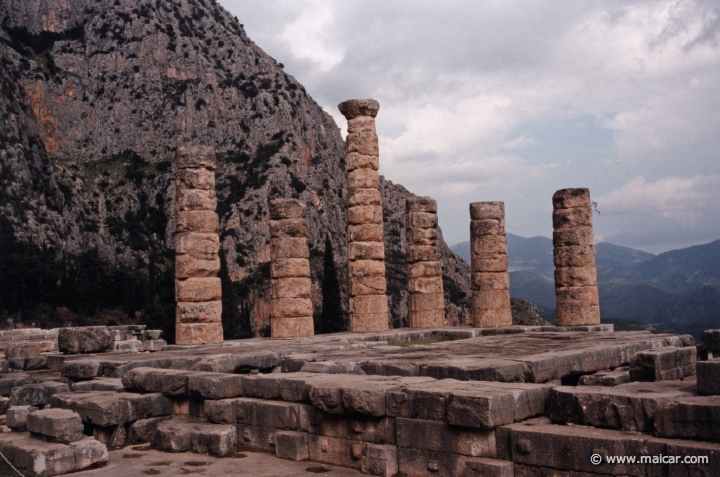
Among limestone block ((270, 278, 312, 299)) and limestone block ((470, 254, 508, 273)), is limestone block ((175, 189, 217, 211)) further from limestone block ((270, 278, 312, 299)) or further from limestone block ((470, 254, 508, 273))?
limestone block ((470, 254, 508, 273))

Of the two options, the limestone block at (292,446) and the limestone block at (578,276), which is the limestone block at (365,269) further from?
the limestone block at (292,446)

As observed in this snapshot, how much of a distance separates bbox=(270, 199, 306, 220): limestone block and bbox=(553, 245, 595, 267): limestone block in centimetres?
742

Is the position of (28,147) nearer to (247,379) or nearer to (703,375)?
(247,379)

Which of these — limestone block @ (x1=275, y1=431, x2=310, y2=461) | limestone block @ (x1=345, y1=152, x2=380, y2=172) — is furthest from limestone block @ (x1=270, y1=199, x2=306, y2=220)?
limestone block @ (x1=275, y1=431, x2=310, y2=461)

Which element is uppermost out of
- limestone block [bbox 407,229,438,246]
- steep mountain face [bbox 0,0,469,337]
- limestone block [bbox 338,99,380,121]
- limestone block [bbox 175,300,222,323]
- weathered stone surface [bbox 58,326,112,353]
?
steep mountain face [bbox 0,0,469,337]

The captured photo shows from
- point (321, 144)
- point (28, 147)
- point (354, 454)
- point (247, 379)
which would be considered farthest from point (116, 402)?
point (321, 144)

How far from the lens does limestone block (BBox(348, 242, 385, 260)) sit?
23.1 m

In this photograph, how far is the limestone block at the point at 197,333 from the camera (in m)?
19.7

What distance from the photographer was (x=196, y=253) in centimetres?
2019

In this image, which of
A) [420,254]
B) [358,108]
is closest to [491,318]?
[420,254]

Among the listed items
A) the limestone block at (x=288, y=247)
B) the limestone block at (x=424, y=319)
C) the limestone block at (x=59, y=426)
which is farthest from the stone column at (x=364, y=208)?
the limestone block at (x=59, y=426)

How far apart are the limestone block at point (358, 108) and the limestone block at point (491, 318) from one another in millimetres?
6959

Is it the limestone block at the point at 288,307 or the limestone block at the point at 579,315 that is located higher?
the limestone block at the point at 288,307

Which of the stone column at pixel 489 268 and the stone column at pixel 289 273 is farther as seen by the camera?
the stone column at pixel 489 268
